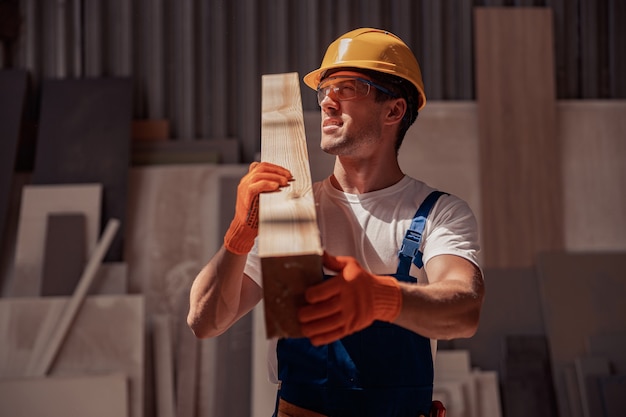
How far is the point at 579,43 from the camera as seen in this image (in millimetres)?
6512

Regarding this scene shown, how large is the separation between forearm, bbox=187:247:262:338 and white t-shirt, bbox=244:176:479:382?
0.39 feet

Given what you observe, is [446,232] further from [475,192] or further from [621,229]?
[621,229]

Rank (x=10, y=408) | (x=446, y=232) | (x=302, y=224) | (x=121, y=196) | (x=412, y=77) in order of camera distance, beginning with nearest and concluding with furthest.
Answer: (x=302, y=224), (x=446, y=232), (x=412, y=77), (x=10, y=408), (x=121, y=196)

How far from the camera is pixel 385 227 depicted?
230cm

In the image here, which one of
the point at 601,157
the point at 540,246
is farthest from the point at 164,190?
the point at 601,157

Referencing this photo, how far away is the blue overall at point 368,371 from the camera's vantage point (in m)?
2.16

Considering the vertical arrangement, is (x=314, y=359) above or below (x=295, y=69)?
below

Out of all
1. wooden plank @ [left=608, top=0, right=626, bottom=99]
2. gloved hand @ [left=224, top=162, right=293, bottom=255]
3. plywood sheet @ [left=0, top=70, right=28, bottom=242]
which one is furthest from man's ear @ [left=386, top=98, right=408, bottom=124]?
wooden plank @ [left=608, top=0, right=626, bottom=99]

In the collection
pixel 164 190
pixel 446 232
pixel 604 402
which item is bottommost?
pixel 604 402

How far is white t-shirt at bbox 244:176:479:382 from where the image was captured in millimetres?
2197

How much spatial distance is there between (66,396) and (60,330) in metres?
0.47

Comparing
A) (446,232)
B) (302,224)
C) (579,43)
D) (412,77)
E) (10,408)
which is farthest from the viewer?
(579,43)

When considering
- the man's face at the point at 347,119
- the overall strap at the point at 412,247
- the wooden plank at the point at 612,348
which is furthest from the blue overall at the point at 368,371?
the wooden plank at the point at 612,348

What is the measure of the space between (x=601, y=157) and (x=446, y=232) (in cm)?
451
